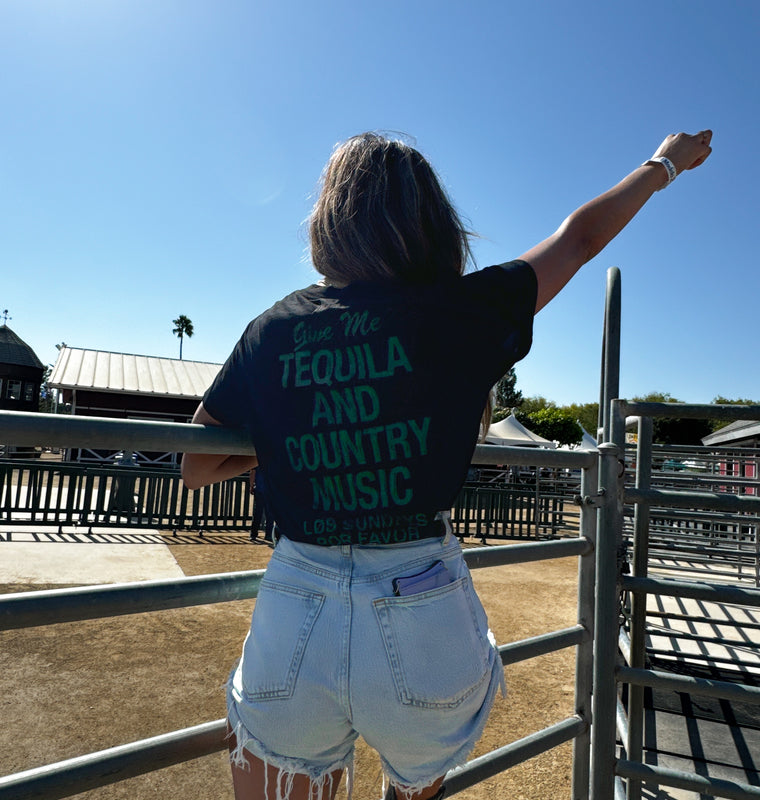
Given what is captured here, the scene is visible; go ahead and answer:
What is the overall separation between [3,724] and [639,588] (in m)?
3.40

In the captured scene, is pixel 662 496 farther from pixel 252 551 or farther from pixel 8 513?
pixel 8 513

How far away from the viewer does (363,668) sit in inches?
37.4

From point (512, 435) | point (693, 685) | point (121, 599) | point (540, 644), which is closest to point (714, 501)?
point (693, 685)

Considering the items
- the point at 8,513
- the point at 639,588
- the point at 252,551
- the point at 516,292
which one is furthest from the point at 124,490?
the point at 516,292

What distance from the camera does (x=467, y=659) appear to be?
3.27 ft

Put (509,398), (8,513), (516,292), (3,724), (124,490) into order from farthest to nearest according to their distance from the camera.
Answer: (509,398) → (124,490) → (8,513) → (3,724) → (516,292)

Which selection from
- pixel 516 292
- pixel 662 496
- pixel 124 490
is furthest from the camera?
pixel 124 490

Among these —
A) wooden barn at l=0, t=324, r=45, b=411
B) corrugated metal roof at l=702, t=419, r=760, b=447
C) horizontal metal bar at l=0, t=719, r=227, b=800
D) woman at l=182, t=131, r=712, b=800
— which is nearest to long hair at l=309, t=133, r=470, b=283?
woman at l=182, t=131, r=712, b=800

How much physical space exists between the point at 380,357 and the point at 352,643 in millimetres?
468

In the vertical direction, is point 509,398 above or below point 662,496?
above

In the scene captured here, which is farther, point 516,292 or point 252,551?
point 252,551

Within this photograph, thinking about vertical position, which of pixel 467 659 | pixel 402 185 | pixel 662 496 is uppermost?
pixel 402 185

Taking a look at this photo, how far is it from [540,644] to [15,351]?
133ft

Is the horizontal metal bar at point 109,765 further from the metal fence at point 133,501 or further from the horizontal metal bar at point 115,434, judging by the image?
the metal fence at point 133,501
